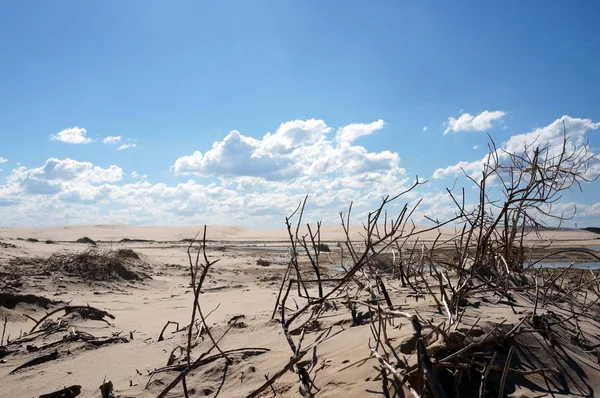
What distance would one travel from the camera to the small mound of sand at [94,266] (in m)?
7.84

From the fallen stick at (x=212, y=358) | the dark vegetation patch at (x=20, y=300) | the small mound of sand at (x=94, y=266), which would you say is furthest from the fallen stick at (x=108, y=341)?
the small mound of sand at (x=94, y=266)

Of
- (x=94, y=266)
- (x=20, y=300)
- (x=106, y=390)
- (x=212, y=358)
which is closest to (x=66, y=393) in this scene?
(x=106, y=390)

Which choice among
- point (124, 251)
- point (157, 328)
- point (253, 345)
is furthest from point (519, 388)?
point (124, 251)

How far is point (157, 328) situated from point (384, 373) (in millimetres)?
3623

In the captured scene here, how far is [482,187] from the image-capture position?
2.56 metres

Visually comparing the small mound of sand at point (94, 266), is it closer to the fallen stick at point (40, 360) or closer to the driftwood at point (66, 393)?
the fallen stick at point (40, 360)

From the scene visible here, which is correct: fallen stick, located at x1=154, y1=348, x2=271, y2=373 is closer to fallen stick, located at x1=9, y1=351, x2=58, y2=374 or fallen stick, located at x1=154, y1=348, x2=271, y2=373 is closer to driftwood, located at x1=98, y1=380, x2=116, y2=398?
driftwood, located at x1=98, y1=380, x2=116, y2=398

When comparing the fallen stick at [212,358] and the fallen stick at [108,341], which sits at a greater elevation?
the fallen stick at [212,358]

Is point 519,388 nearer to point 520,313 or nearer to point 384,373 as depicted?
point 384,373

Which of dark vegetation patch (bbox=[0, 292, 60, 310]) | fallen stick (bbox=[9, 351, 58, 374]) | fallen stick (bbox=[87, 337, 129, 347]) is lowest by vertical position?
fallen stick (bbox=[9, 351, 58, 374])

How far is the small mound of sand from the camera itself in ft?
25.7

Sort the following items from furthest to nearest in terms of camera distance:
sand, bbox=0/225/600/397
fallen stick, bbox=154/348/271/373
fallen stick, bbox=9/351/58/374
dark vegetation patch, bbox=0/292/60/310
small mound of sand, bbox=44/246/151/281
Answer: small mound of sand, bbox=44/246/151/281
dark vegetation patch, bbox=0/292/60/310
fallen stick, bbox=9/351/58/374
fallen stick, bbox=154/348/271/373
sand, bbox=0/225/600/397

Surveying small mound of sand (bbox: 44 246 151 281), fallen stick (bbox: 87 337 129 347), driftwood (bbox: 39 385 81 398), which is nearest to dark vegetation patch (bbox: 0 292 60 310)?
fallen stick (bbox: 87 337 129 347)

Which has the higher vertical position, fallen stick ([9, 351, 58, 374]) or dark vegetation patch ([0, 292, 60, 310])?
dark vegetation patch ([0, 292, 60, 310])
